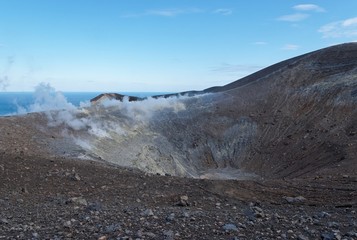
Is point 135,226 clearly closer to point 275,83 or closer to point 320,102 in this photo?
point 320,102

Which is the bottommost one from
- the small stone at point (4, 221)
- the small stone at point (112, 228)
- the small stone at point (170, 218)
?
the small stone at point (4, 221)

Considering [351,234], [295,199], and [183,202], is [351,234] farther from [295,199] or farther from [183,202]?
[183,202]

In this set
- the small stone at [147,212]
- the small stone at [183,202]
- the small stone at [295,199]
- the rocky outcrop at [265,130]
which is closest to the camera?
the small stone at [147,212]

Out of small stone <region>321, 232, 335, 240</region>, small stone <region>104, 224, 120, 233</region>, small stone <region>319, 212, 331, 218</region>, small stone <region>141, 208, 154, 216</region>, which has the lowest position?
small stone <region>319, 212, 331, 218</region>

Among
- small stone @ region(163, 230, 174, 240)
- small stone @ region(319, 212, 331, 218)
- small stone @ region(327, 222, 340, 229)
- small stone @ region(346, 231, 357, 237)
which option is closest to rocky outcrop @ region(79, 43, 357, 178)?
small stone @ region(319, 212, 331, 218)

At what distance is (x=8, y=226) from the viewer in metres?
7.77

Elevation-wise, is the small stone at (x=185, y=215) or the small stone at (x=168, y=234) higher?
the small stone at (x=168, y=234)

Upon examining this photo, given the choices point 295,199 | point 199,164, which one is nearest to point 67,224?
point 295,199

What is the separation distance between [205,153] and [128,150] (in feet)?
18.7

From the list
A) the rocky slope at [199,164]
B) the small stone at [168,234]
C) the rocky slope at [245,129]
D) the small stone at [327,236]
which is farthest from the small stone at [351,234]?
the rocky slope at [245,129]

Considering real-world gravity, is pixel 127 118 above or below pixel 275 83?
below

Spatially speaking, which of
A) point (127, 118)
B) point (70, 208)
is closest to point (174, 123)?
point (127, 118)

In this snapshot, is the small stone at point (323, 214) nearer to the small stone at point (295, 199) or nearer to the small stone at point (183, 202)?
the small stone at point (295, 199)

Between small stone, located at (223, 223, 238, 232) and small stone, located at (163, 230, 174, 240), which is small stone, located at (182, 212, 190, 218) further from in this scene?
small stone, located at (163, 230, 174, 240)
